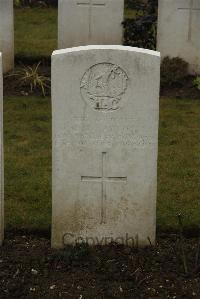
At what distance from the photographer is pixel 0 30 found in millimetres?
9805

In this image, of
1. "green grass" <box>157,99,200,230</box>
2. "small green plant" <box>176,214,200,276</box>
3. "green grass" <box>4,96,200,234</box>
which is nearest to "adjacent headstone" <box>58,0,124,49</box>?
"green grass" <box>4,96,200,234</box>

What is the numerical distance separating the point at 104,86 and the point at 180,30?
5223 millimetres

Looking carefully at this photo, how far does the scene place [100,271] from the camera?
4.77 m

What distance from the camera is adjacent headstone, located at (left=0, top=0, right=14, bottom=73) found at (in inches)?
379

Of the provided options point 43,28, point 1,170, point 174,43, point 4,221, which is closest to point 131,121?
point 1,170

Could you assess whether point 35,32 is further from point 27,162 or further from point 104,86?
point 104,86

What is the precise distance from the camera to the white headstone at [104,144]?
474 cm

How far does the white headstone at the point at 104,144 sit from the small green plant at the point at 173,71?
15.9 ft

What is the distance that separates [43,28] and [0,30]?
3.70 m

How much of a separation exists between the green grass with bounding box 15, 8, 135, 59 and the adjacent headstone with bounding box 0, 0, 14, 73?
973mm

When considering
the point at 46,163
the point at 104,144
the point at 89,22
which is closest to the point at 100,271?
the point at 104,144

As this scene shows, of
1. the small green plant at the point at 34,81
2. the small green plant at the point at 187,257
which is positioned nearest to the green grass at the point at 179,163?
the small green plant at the point at 187,257

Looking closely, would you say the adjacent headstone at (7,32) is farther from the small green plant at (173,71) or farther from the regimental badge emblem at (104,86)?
the regimental badge emblem at (104,86)

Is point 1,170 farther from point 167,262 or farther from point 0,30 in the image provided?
point 0,30
